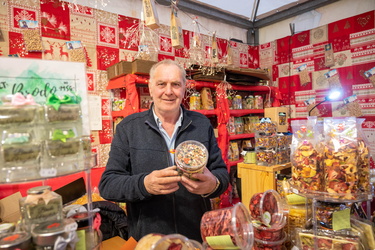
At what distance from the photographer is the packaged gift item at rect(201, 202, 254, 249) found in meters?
0.74

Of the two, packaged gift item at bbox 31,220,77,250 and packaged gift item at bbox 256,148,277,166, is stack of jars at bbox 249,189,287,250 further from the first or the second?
packaged gift item at bbox 256,148,277,166

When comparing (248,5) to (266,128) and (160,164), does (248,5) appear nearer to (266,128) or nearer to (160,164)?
(266,128)

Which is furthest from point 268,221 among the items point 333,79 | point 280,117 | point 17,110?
point 333,79

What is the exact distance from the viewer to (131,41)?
10.6ft

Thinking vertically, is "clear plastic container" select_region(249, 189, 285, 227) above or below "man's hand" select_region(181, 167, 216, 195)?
below

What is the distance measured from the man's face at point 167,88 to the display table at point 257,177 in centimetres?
148

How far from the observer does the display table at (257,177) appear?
2451 millimetres

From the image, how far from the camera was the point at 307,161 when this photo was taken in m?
1.12

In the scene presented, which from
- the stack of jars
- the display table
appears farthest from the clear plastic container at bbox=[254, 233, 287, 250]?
the display table

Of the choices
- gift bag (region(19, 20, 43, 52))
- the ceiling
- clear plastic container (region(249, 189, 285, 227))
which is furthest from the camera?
the ceiling

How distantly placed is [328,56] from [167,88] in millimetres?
3472

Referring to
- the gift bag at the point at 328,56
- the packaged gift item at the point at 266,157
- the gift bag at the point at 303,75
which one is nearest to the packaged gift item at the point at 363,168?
the packaged gift item at the point at 266,157

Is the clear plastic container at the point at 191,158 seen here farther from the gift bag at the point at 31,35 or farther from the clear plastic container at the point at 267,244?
the gift bag at the point at 31,35

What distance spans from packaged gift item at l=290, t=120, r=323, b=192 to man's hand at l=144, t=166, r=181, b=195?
0.59m
